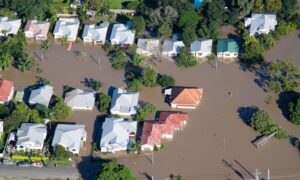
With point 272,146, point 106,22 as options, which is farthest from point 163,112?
point 106,22

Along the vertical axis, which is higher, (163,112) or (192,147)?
(163,112)

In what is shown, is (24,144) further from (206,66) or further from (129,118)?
(206,66)

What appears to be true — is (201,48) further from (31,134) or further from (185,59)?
(31,134)

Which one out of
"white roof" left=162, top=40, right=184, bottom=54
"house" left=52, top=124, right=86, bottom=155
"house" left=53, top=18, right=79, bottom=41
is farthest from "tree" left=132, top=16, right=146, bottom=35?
"house" left=52, top=124, right=86, bottom=155

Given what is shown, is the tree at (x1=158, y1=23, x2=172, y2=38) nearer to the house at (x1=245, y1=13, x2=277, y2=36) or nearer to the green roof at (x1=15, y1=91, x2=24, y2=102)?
the house at (x1=245, y1=13, x2=277, y2=36)

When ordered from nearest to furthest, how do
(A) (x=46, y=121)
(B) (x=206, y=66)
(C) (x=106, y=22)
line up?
1. (A) (x=46, y=121)
2. (B) (x=206, y=66)
3. (C) (x=106, y=22)

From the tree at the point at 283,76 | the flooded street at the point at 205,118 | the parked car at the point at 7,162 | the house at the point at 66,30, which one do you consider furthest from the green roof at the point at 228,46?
the parked car at the point at 7,162
